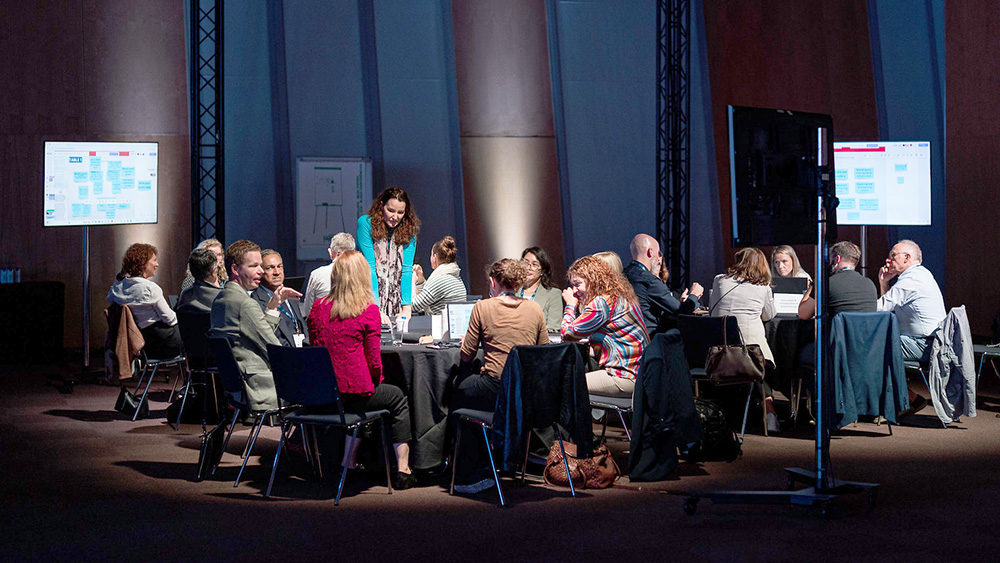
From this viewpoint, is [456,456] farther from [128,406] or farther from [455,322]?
[128,406]

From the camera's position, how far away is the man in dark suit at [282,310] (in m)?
5.46

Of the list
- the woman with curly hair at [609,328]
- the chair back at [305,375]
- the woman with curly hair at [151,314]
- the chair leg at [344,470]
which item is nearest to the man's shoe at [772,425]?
the woman with curly hair at [609,328]

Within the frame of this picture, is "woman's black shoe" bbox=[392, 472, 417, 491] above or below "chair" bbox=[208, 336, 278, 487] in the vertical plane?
below

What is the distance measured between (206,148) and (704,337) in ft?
19.1

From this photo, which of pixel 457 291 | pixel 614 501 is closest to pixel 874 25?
pixel 457 291

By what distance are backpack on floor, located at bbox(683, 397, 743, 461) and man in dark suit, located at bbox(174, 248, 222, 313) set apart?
3.06m

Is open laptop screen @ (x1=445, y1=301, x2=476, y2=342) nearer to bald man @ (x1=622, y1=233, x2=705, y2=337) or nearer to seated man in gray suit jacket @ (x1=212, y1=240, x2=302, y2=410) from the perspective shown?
seated man in gray suit jacket @ (x1=212, y1=240, x2=302, y2=410)

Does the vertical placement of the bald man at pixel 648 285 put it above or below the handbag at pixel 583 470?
above

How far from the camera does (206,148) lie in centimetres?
970

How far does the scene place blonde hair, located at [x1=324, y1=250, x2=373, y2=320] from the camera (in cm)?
455

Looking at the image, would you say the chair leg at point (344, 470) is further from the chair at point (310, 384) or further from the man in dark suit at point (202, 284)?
the man in dark suit at point (202, 284)

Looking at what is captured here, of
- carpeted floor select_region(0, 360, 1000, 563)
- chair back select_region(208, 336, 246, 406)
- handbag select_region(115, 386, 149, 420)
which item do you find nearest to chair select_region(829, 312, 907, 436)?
carpeted floor select_region(0, 360, 1000, 563)

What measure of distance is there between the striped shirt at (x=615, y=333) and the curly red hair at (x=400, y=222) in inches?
51.3

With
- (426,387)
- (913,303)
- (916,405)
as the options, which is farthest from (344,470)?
(916,405)
